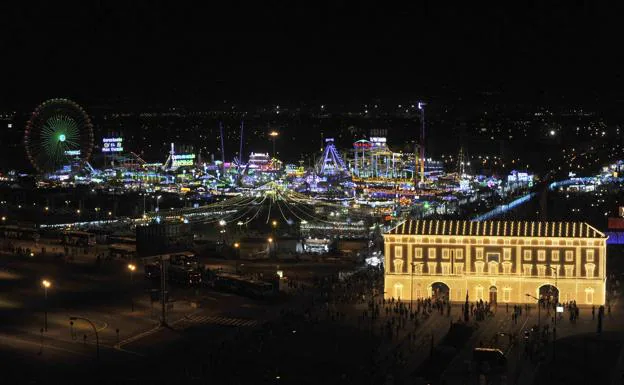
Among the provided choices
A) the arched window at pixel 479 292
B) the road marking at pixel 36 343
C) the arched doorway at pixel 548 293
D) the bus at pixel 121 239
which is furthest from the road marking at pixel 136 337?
the bus at pixel 121 239

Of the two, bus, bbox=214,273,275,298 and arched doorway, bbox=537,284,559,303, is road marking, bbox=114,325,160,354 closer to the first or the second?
bus, bbox=214,273,275,298

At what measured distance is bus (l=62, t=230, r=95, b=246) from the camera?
122 ft

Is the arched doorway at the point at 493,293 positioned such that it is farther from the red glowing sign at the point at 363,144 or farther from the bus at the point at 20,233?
the red glowing sign at the point at 363,144

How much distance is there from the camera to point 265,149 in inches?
4491

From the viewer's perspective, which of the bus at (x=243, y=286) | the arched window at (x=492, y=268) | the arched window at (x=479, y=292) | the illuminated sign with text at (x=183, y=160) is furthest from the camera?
the illuminated sign with text at (x=183, y=160)

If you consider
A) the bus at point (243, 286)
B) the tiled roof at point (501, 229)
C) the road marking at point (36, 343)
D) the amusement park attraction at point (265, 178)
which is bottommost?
the road marking at point (36, 343)

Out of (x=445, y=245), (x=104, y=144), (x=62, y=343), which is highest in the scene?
(x=104, y=144)

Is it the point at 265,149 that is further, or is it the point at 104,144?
the point at 265,149

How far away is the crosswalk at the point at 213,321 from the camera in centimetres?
2222

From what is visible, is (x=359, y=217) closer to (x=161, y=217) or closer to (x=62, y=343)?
(x=161, y=217)

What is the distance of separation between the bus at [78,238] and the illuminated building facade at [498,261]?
1672 cm

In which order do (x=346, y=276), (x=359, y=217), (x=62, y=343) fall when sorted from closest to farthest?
(x=62, y=343), (x=346, y=276), (x=359, y=217)

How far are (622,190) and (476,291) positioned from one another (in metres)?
39.7

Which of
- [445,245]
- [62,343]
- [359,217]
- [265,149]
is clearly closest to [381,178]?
[359,217]
